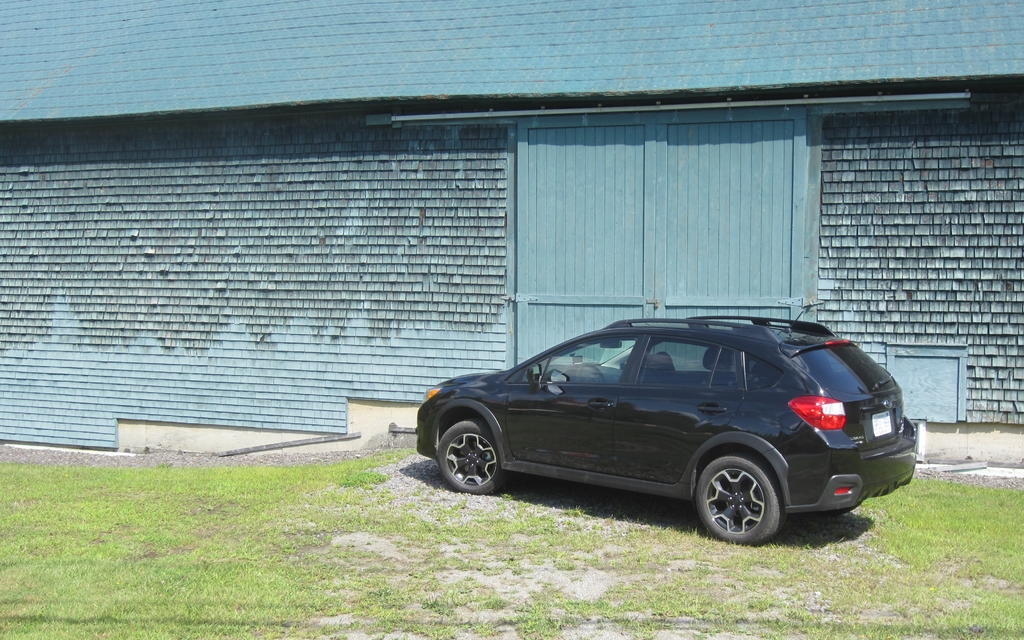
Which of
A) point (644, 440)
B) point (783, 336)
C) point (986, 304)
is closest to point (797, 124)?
point (986, 304)

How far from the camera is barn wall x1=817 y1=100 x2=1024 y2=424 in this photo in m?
9.72

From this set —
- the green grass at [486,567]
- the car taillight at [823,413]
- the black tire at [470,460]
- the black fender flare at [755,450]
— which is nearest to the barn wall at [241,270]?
the black tire at [470,460]

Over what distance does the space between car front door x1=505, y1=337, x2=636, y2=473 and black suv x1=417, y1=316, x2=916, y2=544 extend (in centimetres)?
1

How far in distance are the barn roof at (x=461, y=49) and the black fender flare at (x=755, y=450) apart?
16.8ft

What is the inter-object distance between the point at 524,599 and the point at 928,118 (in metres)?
7.29

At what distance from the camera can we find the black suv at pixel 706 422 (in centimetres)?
626

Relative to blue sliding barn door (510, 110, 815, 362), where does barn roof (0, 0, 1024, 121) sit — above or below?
above

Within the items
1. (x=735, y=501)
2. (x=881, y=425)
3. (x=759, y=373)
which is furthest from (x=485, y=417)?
(x=881, y=425)

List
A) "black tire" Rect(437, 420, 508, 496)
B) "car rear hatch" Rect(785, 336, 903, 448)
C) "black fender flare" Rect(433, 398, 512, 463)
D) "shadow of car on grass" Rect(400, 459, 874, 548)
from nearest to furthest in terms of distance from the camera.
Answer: "car rear hatch" Rect(785, 336, 903, 448) < "shadow of car on grass" Rect(400, 459, 874, 548) < "black fender flare" Rect(433, 398, 512, 463) < "black tire" Rect(437, 420, 508, 496)

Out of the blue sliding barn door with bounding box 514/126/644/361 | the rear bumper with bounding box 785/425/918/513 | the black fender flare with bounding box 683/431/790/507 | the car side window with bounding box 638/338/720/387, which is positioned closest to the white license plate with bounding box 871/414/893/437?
the rear bumper with bounding box 785/425/918/513

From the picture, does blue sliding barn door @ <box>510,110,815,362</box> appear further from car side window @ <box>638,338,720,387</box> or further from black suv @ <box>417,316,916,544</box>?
car side window @ <box>638,338,720,387</box>

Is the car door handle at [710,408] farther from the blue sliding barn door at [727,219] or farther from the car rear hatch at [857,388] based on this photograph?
the blue sliding barn door at [727,219]

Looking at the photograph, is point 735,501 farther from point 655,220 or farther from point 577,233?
point 577,233

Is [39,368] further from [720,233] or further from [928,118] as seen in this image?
[928,118]
